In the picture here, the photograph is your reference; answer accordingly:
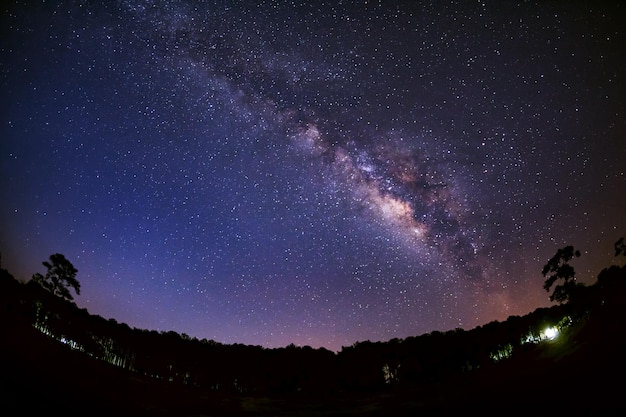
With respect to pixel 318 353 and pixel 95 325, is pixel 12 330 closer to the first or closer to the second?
pixel 95 325

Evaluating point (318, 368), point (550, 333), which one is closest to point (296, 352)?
point (318, 368)

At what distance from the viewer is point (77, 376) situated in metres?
14.7

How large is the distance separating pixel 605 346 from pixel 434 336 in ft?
38.0

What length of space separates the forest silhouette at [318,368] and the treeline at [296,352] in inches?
2.4

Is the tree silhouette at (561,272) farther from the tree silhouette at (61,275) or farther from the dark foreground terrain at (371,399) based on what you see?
the tree silhouette at (61,275)

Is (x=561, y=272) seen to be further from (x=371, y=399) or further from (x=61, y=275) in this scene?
(x=61, y=275)

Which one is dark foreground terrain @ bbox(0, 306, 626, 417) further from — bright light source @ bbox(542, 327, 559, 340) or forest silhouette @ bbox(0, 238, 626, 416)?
bright light source @ bbox(542, 327, 559, 340)

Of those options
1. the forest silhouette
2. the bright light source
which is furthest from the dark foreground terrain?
the bright light source

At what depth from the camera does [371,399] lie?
1722cm

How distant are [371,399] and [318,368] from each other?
259 inches

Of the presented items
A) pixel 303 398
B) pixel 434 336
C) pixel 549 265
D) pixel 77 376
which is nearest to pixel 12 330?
pixel 77 376

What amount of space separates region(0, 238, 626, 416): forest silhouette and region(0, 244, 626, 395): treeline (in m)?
0.06

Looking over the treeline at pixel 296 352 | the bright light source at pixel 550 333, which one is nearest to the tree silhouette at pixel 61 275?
the treeline at pixel 296 352

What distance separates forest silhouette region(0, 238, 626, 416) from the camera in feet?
37.7
